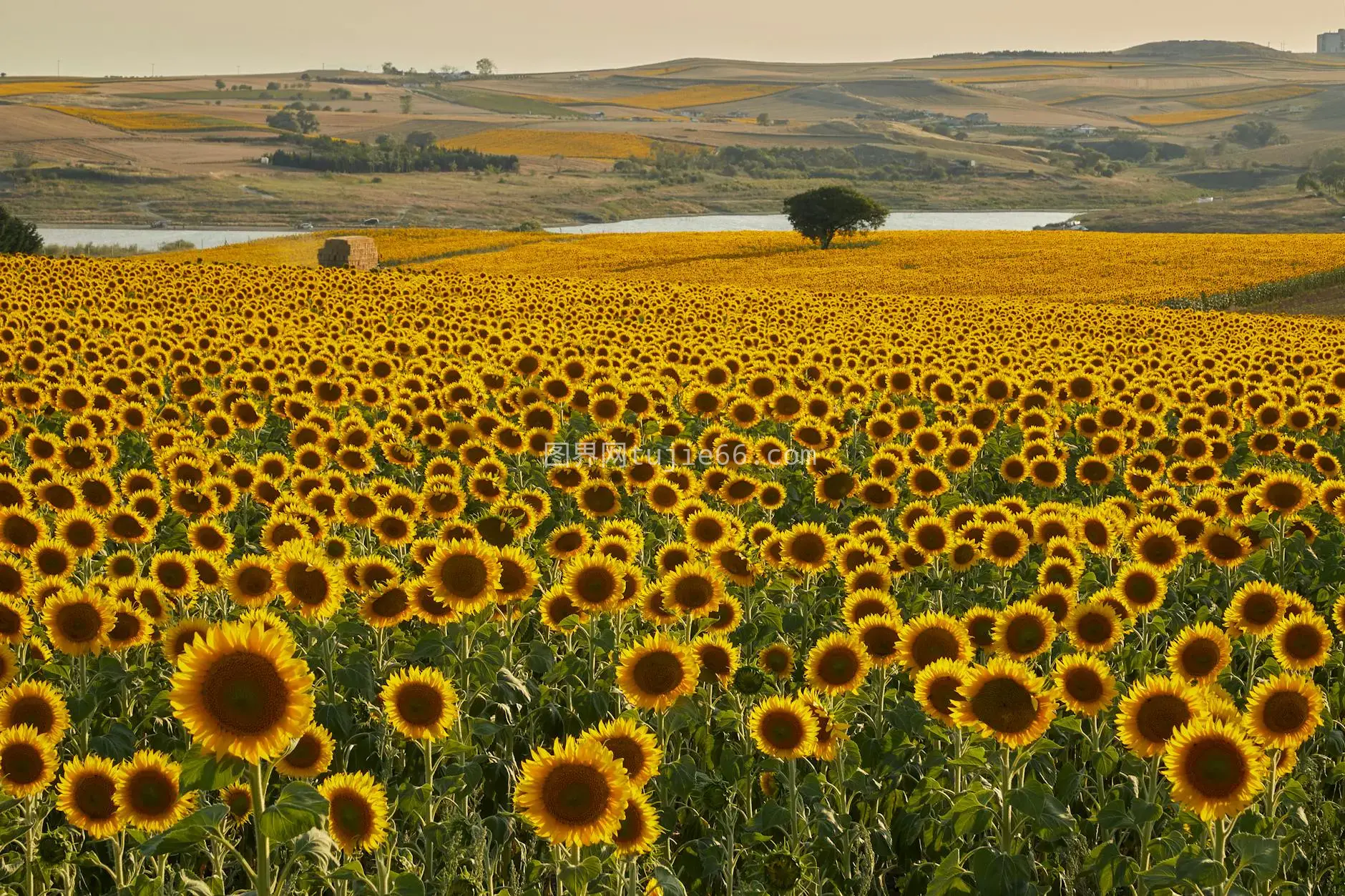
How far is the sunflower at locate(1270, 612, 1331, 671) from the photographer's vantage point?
5.55 meters

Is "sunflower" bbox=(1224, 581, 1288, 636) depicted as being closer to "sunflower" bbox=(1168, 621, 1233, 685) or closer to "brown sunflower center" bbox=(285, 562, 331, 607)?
"sunflower" bbox=(1168, 621, 1233, 685)

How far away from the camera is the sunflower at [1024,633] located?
5.57m

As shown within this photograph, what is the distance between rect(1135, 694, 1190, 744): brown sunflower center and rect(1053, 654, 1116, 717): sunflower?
461mm

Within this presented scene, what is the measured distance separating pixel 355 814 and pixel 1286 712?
11.8 ft

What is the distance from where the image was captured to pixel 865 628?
5664 millimetres

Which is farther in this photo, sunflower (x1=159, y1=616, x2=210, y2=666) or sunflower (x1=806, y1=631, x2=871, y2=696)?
sunflower (x1=806, y1=631, x2=871, y2=696)

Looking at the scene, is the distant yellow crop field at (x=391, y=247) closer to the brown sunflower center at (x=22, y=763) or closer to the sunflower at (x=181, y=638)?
the sunflower at (x=181, y=638)

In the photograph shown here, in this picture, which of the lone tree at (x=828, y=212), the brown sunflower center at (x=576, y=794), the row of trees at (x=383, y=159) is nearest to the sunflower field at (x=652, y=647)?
the brown sunflower center at (x=576, y=794)

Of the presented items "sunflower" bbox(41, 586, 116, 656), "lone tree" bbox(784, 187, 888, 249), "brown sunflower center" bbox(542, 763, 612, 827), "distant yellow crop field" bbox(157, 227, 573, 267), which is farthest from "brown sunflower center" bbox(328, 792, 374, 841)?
"lone tree" bbox(784, 187, 888, 249)

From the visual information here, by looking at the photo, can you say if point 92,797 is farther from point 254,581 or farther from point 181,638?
point 254,581

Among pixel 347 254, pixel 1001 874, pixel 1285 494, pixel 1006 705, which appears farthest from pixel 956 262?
pixel 1001 874

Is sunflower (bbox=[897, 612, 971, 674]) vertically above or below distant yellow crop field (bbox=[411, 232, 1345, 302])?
below

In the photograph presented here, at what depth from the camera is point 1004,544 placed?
24.3ft

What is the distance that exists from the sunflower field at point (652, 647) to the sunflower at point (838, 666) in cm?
2
